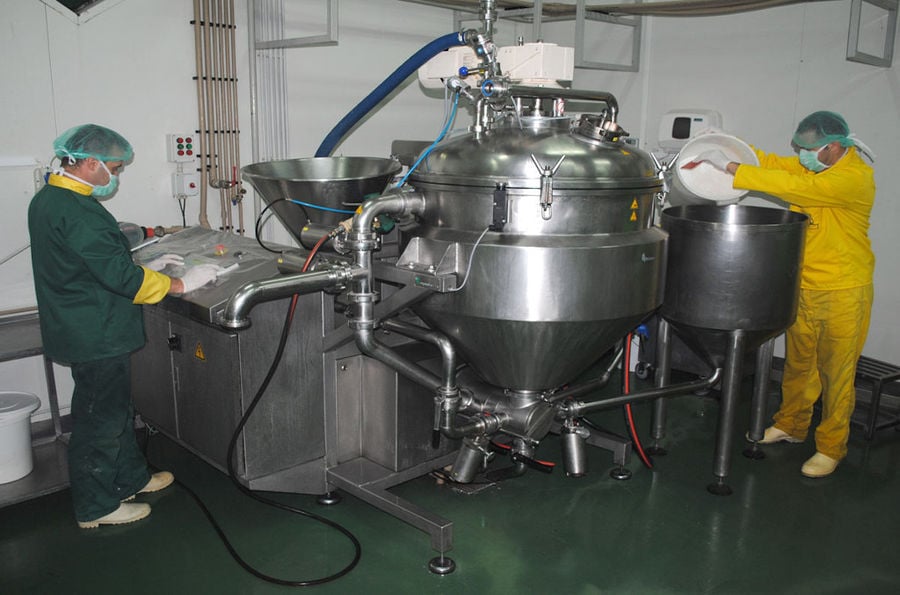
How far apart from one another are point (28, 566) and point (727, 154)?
295 cm

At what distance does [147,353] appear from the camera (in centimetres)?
304

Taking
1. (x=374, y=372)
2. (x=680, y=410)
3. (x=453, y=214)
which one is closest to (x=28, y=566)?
(x=374, y=372)

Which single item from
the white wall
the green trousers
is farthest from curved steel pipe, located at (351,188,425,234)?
the white wall

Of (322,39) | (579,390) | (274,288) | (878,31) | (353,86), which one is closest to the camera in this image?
(274,288)

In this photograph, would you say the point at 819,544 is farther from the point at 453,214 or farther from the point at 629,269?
the point at 453,214

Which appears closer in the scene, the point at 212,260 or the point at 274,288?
the point at 274,288

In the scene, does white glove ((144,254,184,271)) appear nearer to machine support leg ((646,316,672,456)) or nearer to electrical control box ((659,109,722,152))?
machine support leg ((646,316,672,456))

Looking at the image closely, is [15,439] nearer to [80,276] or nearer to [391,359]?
[80,276]

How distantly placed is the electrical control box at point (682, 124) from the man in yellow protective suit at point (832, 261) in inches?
42.3

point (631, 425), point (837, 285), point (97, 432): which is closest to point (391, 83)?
point (631, 425)

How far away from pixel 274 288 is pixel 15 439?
1.43m

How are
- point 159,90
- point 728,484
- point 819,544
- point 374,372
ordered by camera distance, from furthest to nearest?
point 159,90
point 728,484
point 374,372
point 819,544

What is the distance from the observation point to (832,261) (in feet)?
9.95

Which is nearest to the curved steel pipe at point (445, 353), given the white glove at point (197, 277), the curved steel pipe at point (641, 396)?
the curved steel pipe at point (641, 396)
